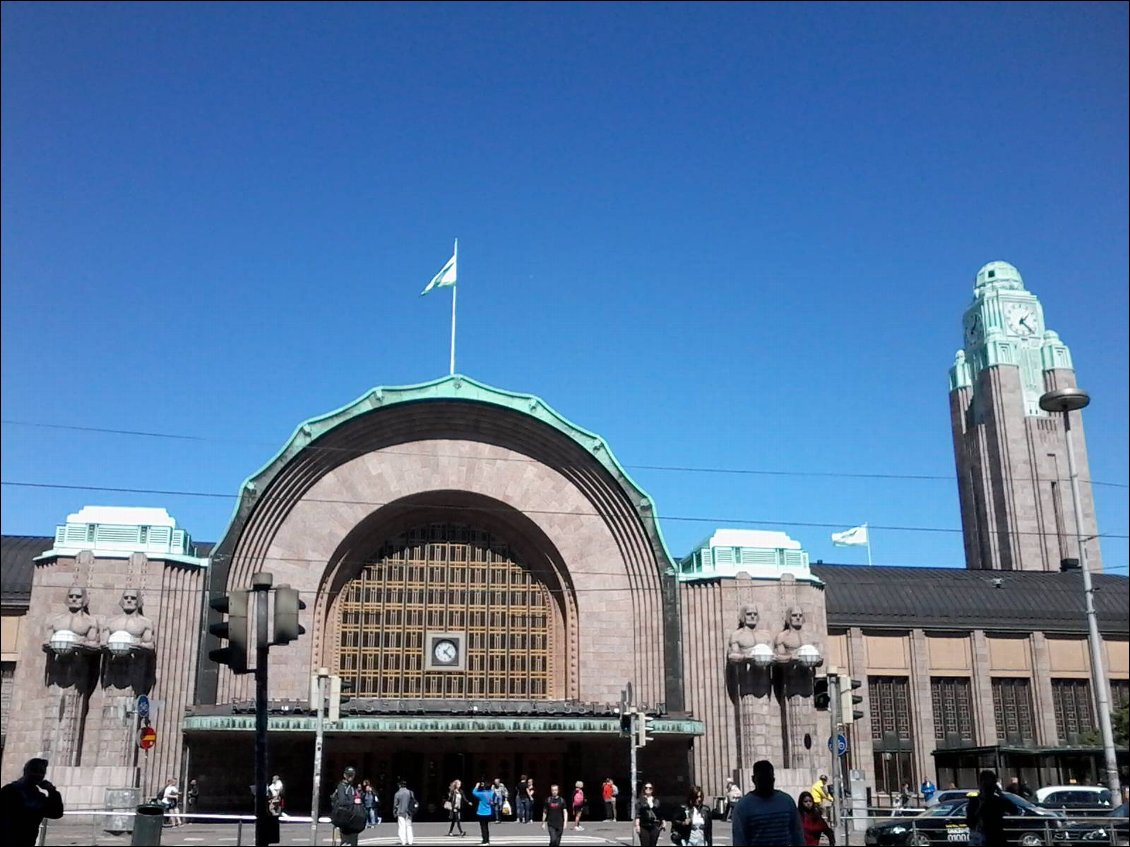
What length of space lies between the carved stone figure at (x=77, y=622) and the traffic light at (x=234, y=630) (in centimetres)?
2519

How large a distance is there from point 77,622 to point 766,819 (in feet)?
98.4

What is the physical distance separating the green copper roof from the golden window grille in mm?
4755

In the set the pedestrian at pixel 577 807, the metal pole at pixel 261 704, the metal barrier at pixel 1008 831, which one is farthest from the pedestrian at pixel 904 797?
the metal pole at pixel 261 704

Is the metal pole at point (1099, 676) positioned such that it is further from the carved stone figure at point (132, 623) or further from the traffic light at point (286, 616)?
the carved stone figure at point (132, 623)

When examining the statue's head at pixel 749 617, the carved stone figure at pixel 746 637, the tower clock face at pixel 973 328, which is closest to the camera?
the carved stone figure at pixel 746 637

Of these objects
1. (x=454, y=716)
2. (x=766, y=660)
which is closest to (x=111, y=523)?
(x=454, y=716)

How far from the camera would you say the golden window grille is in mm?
38906

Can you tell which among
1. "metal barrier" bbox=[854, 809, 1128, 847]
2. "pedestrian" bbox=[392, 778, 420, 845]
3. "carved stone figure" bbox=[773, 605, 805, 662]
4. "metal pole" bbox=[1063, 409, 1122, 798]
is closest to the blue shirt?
"pedestrian" bbox=[392, 778, 420, 845]

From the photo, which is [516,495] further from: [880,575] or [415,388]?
[880,575]

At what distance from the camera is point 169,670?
35625 mm

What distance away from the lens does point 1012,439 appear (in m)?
67.8

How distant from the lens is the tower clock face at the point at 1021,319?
7131 cm

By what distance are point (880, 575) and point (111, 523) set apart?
3205cm

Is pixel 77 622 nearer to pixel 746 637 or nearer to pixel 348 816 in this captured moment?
pixel 348 816
